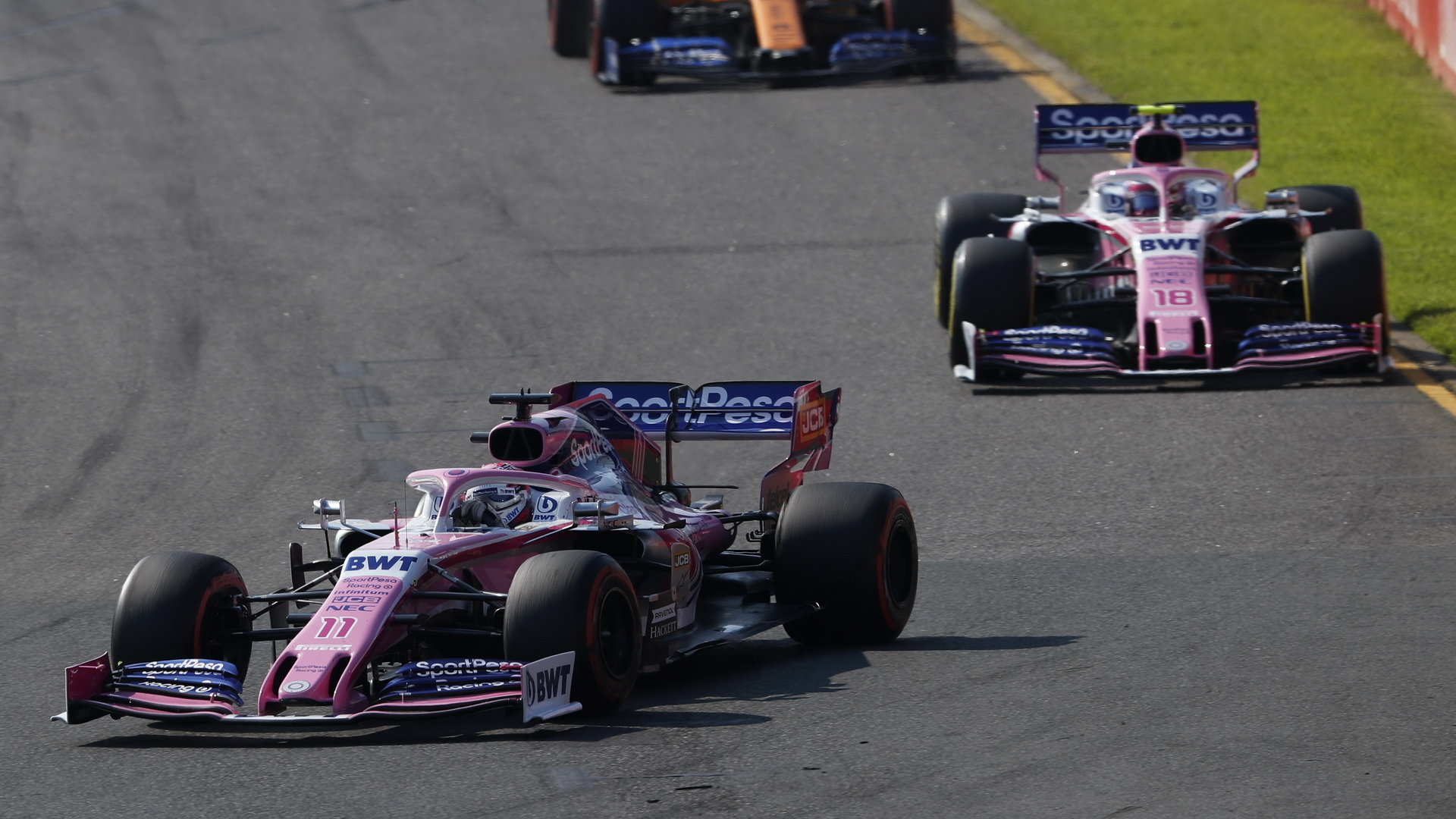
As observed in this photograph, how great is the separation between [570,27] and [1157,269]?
1211cm

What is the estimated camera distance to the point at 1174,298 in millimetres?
15039

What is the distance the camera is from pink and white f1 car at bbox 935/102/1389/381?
15.0 m

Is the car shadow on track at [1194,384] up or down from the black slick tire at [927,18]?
down

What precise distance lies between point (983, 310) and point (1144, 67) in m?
9.35

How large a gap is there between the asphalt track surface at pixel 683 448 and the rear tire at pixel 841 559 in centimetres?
19

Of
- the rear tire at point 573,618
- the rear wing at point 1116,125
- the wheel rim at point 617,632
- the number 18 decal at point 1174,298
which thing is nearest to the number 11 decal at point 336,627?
the rear tire at point 573,618

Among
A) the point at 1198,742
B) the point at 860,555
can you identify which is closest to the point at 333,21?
the point at 860,555

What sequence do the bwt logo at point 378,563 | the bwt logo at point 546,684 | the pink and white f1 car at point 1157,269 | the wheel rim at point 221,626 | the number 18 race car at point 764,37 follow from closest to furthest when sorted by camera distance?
the bwt logo at point 546,684
the bwt logo at point 378,563
the wheel rim at point 221,626
the pink and white f1 car at point 1157,269
the number 18 race car at point 764,37

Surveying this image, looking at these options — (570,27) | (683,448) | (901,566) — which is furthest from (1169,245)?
(570,27)

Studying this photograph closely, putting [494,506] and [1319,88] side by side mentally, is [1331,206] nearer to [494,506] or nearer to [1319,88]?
[1319,88]

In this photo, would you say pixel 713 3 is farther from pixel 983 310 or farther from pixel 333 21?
pixel 983 310

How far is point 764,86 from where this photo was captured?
2434 cm

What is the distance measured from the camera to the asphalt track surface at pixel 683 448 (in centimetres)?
774

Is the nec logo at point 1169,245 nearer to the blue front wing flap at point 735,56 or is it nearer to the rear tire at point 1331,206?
the rear tire at point 1331,206
